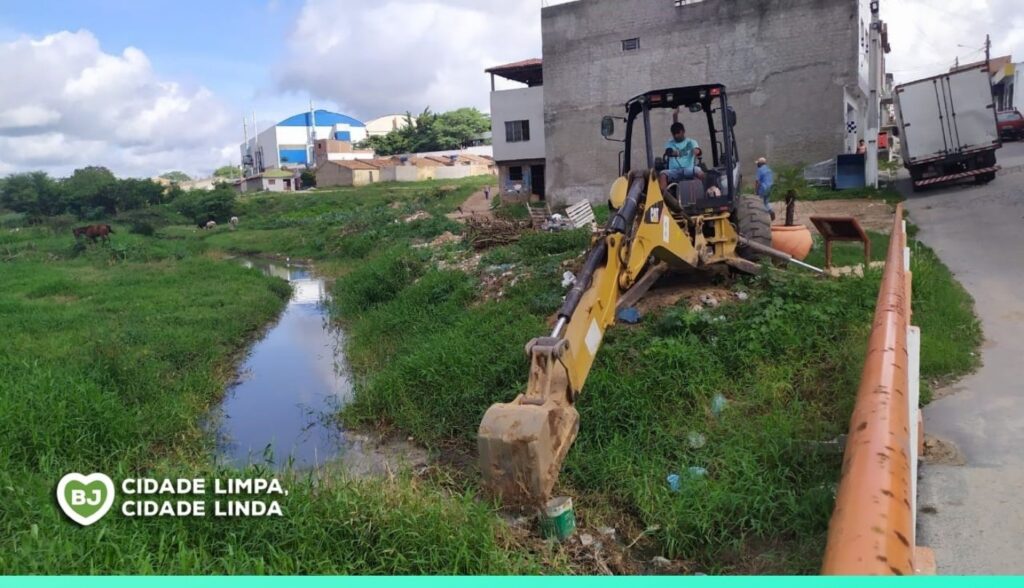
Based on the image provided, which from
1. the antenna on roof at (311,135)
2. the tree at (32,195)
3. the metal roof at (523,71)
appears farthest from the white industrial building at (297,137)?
the metal roof at (523,71)

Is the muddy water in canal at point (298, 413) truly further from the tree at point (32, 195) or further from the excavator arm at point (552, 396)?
the tree at point (32, 195)

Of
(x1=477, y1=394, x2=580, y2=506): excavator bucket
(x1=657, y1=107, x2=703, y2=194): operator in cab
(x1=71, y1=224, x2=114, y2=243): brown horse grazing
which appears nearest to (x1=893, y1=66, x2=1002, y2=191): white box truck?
(x1=657, y1=107, x2=703, y2=194): operator in cab

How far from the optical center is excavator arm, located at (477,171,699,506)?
348cm

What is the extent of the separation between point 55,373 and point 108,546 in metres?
4.05

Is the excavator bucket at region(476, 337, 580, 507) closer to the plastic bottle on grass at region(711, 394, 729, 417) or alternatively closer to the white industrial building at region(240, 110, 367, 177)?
the plastic bottle on grass at region(711, 394, 729, 417)

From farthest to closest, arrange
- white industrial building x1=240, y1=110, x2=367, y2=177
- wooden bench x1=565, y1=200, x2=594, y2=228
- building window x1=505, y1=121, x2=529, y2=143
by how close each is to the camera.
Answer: white industrial building x1=240, y1=110, x2=367, y2=177, building window x1=505, y1=121, x2=529, y2=143, wooden bench x1=565, y1=200, x2=594, y2=228

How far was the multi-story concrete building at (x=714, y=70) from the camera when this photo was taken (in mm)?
18172

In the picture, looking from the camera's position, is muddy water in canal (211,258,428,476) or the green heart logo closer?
the green heart logo

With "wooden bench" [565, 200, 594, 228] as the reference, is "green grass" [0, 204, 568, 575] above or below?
below

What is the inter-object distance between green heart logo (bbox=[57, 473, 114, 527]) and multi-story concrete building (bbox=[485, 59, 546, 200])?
23.8m

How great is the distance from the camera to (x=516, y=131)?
27281 mm

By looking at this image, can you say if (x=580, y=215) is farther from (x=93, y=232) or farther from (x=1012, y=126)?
(x=1012, y=126)

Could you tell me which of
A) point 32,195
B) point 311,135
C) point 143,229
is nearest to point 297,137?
point 311,135

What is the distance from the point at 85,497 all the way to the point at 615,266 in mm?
3396
